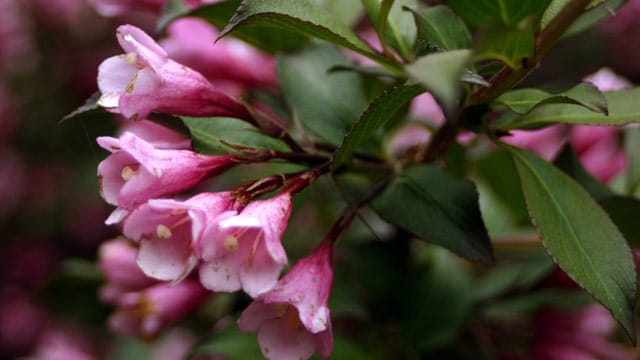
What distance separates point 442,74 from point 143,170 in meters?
0.29

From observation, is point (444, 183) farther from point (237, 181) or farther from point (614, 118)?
point (237, 181)

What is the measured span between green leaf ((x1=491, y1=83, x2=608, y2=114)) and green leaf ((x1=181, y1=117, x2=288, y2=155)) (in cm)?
24

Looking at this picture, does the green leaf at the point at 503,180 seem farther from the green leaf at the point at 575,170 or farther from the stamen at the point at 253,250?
the stamen at the point at 253,250

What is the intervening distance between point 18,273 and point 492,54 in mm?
1852

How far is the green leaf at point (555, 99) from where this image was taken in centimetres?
65

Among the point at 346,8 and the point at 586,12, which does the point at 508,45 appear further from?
the point at 346,8

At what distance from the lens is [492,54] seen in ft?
2.08

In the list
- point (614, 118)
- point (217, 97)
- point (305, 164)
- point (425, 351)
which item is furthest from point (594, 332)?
point (217, 97)

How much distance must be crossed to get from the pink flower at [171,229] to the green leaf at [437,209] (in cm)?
21

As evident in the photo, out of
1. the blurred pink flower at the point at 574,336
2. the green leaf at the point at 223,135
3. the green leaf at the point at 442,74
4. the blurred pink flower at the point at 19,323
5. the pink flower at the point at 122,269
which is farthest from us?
the blurred pink flower at the point at 19,323

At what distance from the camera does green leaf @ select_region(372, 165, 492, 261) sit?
0.75m

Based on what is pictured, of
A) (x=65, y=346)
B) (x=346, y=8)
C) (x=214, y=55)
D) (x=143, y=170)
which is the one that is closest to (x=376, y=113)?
(x=143, y=170)

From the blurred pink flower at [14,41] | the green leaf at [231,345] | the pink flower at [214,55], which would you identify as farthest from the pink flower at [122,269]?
the blurred pink flower at [14,41]

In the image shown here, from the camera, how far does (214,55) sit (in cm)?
118
